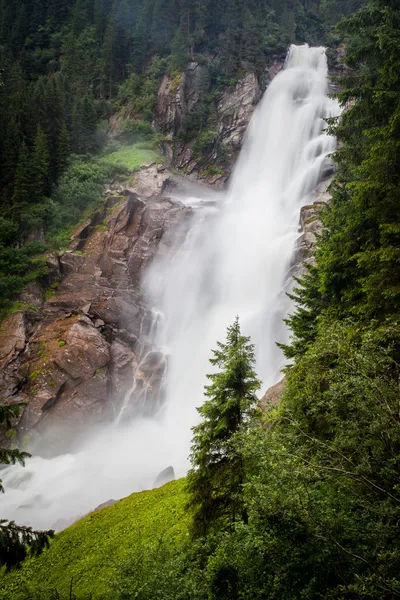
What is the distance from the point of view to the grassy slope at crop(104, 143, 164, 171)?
39469 mm

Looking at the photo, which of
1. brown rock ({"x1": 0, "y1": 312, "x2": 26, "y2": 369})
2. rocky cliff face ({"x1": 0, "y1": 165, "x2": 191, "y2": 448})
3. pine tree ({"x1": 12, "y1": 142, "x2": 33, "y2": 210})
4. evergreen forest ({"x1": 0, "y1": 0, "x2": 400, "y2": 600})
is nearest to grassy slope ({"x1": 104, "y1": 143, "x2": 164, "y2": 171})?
rocky cliff face ({"x1": 0, "y1": 165, "x2": 191, "y2": 448})

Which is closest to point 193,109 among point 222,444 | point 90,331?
point 90,331

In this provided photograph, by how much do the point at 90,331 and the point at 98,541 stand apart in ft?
47.2

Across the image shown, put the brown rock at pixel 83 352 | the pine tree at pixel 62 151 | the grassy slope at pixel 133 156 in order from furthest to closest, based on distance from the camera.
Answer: the grassy slope at pixel 133 156
the pine tree at pixel 62 151
the brown rock at pixel 83 352

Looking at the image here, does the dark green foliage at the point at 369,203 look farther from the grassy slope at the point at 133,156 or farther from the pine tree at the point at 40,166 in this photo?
the grassy slope at the point at 133,156

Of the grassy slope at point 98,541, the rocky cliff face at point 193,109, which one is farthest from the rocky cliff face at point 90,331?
the rocky cliff face at point 193,109

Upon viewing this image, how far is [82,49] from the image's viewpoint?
58.3m

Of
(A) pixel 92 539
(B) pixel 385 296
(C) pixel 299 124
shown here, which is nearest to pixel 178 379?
(A) pixel 92 539

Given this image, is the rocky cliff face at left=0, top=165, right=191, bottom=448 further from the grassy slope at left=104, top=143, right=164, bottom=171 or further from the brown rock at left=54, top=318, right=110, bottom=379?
the grassy slope at left=104, top=143, right=164, bottom=171

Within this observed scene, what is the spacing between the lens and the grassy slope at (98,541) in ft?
41.2

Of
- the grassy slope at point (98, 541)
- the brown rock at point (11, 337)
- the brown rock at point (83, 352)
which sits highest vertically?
the brown rock at point (11, 337)

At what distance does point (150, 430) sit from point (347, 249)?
→ 18.4m

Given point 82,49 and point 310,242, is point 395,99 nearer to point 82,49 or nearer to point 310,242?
point 310,242

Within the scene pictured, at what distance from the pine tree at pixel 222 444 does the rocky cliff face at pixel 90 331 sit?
1615 cm
